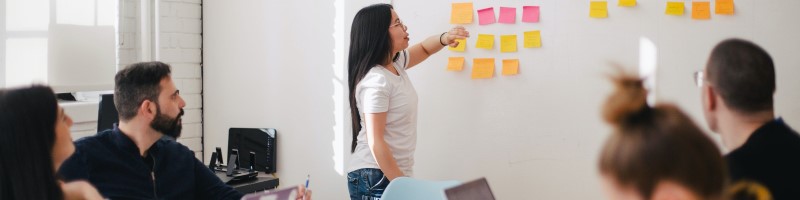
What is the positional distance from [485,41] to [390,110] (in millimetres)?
699

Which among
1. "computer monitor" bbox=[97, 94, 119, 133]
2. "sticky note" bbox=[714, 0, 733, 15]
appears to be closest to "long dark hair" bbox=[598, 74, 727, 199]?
"sticky note" bbox=[714, 0, 733, 15]

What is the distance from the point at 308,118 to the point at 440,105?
0.88 m

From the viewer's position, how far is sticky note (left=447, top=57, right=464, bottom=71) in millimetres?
3680

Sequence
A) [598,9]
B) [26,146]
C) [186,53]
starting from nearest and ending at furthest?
[26,146]
[598,9]
[186,53]

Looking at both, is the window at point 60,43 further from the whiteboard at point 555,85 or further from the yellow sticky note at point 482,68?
the yellow sticky note at point 482,68

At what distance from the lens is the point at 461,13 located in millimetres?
3658

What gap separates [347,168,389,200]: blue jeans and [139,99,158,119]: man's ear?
861 millimetres

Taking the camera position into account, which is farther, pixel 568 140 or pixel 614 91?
pixel 568 140

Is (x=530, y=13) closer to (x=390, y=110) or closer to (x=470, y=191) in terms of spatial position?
(x=390, y=110)

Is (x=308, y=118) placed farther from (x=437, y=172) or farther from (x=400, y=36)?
(x=400, y=36)

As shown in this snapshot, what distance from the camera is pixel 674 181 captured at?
112cm

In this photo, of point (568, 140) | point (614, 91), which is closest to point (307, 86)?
point (568, 140)

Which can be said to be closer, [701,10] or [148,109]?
[148,109]

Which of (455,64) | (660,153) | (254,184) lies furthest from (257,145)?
(660,153)
